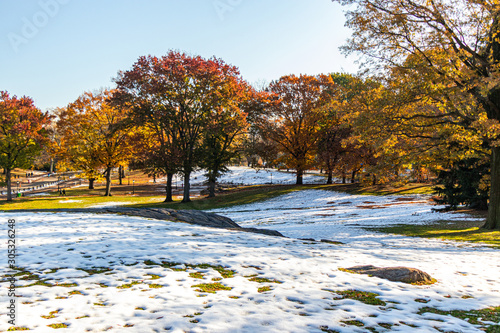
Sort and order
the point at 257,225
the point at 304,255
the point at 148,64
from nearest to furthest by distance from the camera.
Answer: the point at 304,255
the point at 257,225
the point at 148,64

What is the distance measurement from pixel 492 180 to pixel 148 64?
31.8 meters

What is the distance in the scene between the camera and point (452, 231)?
1727cm

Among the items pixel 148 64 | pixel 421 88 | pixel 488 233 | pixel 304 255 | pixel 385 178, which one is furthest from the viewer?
pixel 148 64

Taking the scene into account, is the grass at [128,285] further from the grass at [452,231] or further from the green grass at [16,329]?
the grass at [452,231]

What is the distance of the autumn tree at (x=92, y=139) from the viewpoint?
146ft

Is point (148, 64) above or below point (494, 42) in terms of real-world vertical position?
above

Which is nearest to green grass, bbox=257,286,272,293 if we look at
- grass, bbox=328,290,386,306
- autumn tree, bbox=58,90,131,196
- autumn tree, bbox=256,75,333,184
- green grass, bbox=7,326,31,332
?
grass, bbox=328,290,386,306

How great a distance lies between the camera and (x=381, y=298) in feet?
20.9

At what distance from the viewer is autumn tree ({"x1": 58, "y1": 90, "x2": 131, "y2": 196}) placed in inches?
1757

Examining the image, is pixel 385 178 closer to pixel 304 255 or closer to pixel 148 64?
pixel 304 255

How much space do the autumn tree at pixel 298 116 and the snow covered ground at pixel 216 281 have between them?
30.7 metres

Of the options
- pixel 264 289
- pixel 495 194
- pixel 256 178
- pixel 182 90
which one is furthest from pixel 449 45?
pixel 256 178

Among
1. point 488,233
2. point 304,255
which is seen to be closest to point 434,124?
point 488,233

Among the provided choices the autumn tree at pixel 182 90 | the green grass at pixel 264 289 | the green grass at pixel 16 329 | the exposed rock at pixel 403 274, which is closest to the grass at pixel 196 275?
the green grass at pixel 264 289
